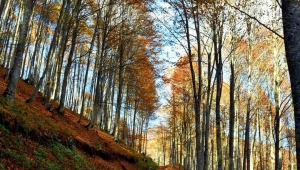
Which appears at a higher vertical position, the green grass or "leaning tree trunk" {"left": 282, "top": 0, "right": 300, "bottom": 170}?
"leaning tree trunk" {"left": 282, "top": 0, "right": 300, "bottom": 170}

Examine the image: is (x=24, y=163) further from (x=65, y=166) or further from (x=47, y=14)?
(x=47, y=14)

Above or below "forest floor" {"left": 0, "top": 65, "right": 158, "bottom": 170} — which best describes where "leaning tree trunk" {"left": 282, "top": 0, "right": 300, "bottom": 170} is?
above

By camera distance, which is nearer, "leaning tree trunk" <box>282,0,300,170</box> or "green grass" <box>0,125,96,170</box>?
"leaning tree trunk" <box>282,0,300,170</box>

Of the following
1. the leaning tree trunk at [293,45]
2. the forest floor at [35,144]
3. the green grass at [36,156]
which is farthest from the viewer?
the forest floor at [35,144]

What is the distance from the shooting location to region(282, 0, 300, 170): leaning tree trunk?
3682 millimetres

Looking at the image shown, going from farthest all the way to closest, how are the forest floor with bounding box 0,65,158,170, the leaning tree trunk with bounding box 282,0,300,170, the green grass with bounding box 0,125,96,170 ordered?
the forest floor with bounding box 0,65,158,170
the green grass with bounding box 0,125,96,170
the leaning tree trunk with bounding box 282,0,300,170

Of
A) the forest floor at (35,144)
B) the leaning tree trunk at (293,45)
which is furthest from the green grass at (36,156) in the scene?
the leaning tree trunk at (293,45)

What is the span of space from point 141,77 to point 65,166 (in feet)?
57.8

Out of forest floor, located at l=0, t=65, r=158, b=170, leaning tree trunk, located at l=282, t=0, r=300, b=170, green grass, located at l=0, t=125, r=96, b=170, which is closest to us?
leaning tree trunk, located at l=282, t=0, r=300, b=170

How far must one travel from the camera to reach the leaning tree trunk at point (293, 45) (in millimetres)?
3682

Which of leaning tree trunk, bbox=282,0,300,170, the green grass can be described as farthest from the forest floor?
leaning tree trunk, bbox=282,0,300,170

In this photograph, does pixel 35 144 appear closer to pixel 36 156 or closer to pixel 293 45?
pixel 36 156

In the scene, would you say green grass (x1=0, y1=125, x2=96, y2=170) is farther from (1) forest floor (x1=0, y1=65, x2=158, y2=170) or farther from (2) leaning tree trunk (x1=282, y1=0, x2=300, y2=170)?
(2) leaning tree trunk (x1=282, y1=0, x2=300, y2=170)

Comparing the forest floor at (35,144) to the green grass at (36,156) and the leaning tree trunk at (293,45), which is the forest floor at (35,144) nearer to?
the green grass at (36,156)
